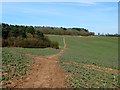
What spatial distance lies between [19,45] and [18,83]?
42.0 m

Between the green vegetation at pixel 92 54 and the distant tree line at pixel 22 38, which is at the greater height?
the distant tree line at pixel 22 38

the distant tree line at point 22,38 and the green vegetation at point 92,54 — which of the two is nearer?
the green vegetation at point 92,54

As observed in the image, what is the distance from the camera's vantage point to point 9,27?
58.2 metres

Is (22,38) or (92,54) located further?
(22,38)

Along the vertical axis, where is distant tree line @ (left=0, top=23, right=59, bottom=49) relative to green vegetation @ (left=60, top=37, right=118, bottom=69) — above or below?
above

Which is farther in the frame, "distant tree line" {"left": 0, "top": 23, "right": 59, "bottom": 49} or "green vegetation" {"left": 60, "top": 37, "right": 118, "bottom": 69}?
"distant tree line" {"left": 0, "top": 23, "right": 59, "bottom": 49}

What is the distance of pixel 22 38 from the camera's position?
184 feet

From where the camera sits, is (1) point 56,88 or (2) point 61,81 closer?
(1) point 56,88

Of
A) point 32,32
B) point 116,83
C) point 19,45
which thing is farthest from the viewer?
point 32,32

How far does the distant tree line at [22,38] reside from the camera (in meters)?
53.8

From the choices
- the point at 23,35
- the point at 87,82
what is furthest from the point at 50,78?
the point at 23,35

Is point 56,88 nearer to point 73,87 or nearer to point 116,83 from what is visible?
point 73,87

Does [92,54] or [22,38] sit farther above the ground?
[22,38]

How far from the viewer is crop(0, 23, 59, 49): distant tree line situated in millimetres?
53812
